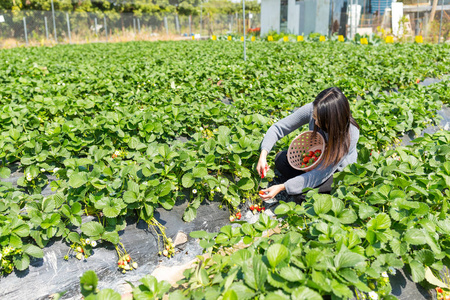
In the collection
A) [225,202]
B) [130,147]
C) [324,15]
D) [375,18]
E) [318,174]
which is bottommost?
[225,202]

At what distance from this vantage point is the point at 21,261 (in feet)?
5.61

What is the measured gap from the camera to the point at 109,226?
2006mm

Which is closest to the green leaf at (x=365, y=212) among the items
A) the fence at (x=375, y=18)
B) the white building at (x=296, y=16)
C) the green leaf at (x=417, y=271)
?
the green leaf at (x=417, y=271)

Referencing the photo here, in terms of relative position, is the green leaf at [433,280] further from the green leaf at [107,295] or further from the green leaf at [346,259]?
the green leaf at [107,295]

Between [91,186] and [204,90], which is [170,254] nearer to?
[91,186]

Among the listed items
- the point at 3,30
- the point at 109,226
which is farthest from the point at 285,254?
the point at 3,30

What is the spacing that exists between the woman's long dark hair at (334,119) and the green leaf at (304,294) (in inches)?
47.4

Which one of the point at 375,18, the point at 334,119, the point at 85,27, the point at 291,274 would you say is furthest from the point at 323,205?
the point at 85,27

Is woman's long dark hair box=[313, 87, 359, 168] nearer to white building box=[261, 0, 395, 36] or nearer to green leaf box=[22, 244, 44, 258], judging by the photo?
green leaf box=[22, 244, 44, 258]

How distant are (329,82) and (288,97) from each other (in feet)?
4.50

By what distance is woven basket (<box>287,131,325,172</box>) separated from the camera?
2.59 m

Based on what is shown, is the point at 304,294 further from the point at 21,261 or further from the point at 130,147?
the point at 130,147

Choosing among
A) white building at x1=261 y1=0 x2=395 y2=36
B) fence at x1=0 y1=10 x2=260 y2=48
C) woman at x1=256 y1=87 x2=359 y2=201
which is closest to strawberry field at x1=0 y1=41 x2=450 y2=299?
woman at x1=256 y1=87 x2=359 y2=201

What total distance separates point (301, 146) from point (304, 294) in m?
1.61
